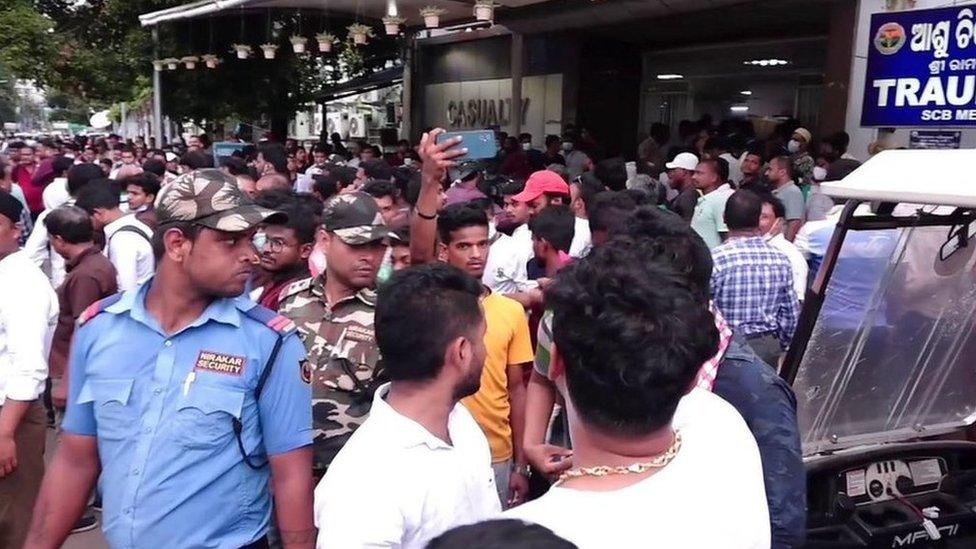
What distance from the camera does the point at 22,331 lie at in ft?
11.1

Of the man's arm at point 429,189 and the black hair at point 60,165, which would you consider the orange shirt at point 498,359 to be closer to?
the man's arm at point 429,189

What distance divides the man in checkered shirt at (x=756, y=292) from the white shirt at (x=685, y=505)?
2.81m

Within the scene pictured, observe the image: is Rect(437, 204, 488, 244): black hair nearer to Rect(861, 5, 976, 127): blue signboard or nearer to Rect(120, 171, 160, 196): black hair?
Rect(120, 171, 160, 196): black hair

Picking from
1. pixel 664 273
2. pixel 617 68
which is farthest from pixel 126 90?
pixel 664 273

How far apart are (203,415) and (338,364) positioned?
74 cm

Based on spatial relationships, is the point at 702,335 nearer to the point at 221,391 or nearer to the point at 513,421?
the point at 221,391

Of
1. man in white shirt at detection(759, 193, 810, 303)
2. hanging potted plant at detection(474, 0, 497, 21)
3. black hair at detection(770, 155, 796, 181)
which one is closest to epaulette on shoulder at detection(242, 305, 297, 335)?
man in white shirt at detection(759, 193, 810, 303)

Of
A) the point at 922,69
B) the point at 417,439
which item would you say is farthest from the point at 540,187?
the point at 922,69

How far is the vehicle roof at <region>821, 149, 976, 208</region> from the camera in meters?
2.52

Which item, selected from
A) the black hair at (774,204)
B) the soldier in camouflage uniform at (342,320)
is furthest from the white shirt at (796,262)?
the soldier in camouflage uniform at (342,320)

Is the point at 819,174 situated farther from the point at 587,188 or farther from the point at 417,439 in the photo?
the point at 417,439

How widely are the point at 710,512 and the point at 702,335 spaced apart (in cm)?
30

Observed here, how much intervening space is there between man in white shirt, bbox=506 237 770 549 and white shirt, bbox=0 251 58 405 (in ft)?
8.52

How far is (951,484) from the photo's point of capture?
2977mm
